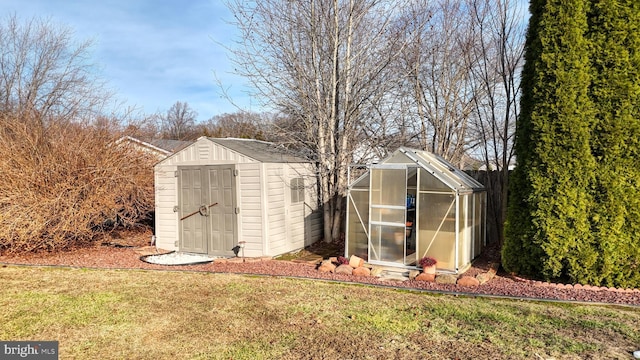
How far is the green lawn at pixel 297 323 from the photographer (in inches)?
145

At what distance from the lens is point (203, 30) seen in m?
10.2

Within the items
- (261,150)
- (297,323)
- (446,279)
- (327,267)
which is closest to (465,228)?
(446,279)

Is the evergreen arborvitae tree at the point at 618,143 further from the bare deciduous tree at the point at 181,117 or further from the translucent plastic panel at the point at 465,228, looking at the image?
the bare deciduous tree at the point at 181,117

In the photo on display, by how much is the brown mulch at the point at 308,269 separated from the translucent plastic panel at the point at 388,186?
1.44 m

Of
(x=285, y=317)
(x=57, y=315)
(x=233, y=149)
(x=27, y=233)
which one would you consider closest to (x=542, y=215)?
(x=285, y=317)

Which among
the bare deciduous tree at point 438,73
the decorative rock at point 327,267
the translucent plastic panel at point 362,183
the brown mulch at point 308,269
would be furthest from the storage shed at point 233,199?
the bare deciduous tree at point 438,73

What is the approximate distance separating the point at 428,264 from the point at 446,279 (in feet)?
1.45

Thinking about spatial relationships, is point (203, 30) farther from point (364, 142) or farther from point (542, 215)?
point (542, 215)

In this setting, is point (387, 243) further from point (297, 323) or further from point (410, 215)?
point (297, 323)

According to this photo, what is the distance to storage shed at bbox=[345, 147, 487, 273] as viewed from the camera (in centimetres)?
688

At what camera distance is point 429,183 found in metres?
7.00

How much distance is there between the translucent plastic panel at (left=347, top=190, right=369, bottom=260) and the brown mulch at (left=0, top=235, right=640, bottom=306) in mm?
867

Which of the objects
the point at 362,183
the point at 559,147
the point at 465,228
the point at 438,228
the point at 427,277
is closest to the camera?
the point at 559,147

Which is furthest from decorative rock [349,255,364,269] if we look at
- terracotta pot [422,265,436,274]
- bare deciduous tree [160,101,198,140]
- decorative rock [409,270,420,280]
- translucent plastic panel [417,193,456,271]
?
bare deciduous tree [160,101,198,140]
